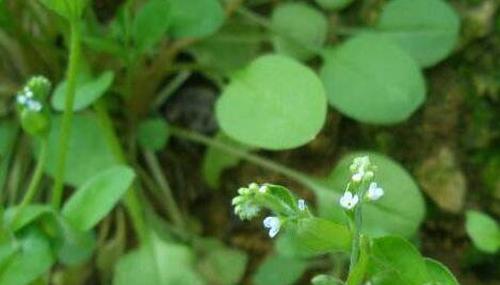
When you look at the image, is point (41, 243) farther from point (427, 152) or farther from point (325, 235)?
point (427, 152)

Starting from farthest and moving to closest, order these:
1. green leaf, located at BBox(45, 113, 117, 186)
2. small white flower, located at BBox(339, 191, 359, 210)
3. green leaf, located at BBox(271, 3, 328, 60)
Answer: green leaf, located at BBox(271, 3, 328, 60), green leaf, located at BBox(45, 113, 117, 186), small white flower, located at BBox(339, 191, 359, 210)

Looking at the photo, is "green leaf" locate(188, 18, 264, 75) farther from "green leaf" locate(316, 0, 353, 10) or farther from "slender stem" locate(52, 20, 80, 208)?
"slender stem" locate(52, 20, 80, 208)

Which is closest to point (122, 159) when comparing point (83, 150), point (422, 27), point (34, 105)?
point (83, 150)

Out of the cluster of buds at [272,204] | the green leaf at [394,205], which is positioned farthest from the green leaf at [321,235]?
the green leaf at [394,205]

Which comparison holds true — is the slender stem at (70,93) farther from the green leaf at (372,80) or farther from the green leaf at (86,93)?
the green leaf at (372,80)

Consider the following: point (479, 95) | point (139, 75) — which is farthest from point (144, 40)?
point (479, 95)

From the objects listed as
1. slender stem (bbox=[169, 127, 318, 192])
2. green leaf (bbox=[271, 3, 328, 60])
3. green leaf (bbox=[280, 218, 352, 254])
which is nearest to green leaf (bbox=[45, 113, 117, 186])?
slender stem (bbox=[169, 127, 318, 192])
